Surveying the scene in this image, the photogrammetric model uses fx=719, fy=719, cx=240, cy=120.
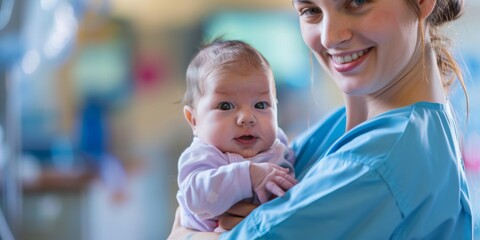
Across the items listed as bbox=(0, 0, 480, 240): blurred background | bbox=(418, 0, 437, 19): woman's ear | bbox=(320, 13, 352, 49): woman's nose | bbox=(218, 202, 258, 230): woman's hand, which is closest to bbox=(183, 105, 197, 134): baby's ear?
bbox=(218, 202, 258, 230): woman's hand

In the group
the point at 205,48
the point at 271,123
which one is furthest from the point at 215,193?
the point at 205,48

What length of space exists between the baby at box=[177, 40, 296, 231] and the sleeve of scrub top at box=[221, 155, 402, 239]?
0.13 meters

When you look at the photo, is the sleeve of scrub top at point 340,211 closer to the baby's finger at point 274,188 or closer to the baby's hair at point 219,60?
the baby's finger at point 274,188

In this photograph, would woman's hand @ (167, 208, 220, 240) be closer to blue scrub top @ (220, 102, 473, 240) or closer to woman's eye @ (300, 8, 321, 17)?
blue scrub top @ (220, 102, 473, 240)

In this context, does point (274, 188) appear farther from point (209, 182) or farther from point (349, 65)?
point (349, 65)

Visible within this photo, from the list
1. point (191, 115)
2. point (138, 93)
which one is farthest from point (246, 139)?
point (138, 93)

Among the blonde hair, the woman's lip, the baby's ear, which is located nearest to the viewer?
the woman's lip

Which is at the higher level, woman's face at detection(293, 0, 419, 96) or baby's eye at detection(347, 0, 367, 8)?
baby's eye at detection(347, 0, 367, 8)

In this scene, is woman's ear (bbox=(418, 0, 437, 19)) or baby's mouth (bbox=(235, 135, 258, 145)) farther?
baby's mouth (bbox=(235, 135, 258, 145))

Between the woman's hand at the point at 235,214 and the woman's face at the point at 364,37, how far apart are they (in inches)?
9.7

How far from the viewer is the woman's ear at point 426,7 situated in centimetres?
114

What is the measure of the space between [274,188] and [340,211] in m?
0.13

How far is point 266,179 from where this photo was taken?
113 centimetres

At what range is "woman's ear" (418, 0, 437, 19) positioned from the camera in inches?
45.1
